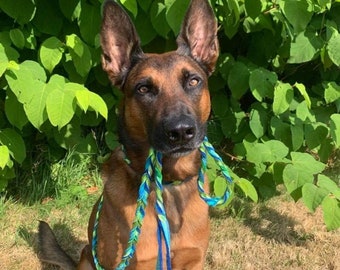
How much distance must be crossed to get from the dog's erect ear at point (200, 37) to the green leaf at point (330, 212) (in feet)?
A: 4.42

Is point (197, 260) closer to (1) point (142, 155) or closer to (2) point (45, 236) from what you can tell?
(1) point (142, 155)

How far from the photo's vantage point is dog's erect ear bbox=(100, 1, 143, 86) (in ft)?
10.5

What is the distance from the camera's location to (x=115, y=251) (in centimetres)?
319

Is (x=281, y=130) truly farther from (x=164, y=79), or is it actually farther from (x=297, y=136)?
(x=164, y=79)

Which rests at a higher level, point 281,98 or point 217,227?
point 281,98

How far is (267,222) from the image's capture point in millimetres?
4898

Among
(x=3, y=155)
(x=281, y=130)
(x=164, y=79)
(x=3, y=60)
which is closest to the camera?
(x=164, y=79)

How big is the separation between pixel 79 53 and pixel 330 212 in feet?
7.09

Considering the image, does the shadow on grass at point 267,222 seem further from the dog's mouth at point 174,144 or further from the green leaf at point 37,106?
the green leaf at point 37,106

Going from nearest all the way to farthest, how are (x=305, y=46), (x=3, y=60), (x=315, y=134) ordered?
(x=3, y=60) < (x=305, y=46) < (x=315, y=134)

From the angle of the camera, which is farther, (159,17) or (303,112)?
(303,112)

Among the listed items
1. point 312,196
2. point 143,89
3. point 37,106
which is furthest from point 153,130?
point 312,196

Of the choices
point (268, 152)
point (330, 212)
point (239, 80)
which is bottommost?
point (330, 212)

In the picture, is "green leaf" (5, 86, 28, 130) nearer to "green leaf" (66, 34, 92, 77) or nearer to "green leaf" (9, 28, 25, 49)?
"green leaf" (9, 28, 25, 49)
